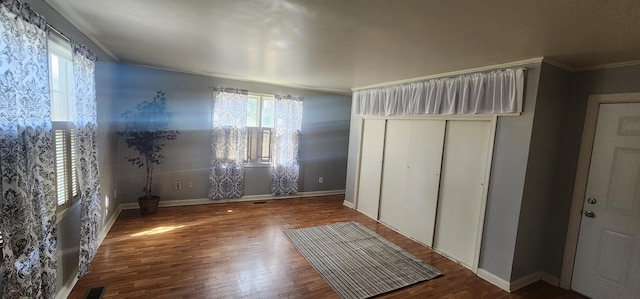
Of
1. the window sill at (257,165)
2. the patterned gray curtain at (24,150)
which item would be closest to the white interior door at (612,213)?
the patterned gray curtain at (24,150)

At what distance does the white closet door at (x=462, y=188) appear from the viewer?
9.68 feet

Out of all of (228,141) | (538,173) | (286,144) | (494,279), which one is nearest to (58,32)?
(228,141)

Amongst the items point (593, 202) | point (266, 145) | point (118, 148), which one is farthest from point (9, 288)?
point (593, 202)

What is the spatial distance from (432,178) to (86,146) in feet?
12.3

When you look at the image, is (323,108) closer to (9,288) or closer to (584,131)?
(584,131)

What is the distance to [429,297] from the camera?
95.5 inches

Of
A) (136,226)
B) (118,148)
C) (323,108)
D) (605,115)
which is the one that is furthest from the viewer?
(323,108)

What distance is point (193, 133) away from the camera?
179 inches

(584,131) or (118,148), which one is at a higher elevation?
(584,131)

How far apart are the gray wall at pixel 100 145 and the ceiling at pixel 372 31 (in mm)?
102

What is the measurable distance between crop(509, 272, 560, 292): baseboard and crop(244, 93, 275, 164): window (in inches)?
161

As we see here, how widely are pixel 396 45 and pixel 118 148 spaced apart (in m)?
4.25

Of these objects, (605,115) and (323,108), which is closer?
(605,115)

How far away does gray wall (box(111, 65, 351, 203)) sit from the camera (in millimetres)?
4113
